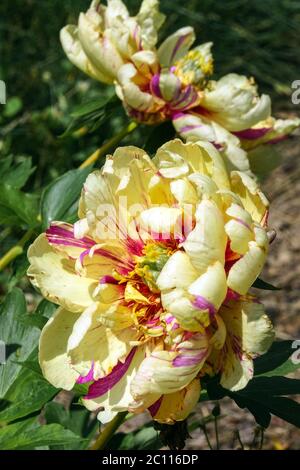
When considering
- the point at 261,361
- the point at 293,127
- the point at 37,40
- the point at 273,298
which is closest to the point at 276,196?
the point at 273,298

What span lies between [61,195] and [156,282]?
437 mm

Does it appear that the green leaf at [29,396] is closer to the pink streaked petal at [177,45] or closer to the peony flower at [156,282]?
the peony flower at [156,282]

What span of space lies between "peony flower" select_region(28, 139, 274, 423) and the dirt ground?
3.56 feet

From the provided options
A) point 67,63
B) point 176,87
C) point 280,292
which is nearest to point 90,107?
point 176,87

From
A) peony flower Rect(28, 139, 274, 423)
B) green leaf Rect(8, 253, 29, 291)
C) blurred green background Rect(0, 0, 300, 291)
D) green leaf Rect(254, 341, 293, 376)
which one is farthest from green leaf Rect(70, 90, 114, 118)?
blurred green background Rect(0, 0, 300, 291)

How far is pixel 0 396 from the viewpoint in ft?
3.80

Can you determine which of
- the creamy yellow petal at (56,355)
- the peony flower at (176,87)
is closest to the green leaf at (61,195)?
the peony flower at (176,87)

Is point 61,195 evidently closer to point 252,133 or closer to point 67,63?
point 252,133

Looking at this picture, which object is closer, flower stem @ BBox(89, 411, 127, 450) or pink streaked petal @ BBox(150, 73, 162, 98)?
flower stem @ BBox(89, 411, 127, 450)

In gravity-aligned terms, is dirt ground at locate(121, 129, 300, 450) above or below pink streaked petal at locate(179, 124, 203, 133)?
below

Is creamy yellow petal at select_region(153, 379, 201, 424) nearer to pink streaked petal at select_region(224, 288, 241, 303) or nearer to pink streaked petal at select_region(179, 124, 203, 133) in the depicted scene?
pink streaked petal at select_region(224, 288, 241, 303)

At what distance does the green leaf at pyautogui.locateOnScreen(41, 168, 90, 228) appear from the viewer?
50.9 inches

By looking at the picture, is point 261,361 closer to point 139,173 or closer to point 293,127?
point 139,173

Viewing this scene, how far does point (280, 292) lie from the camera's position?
2.90m
